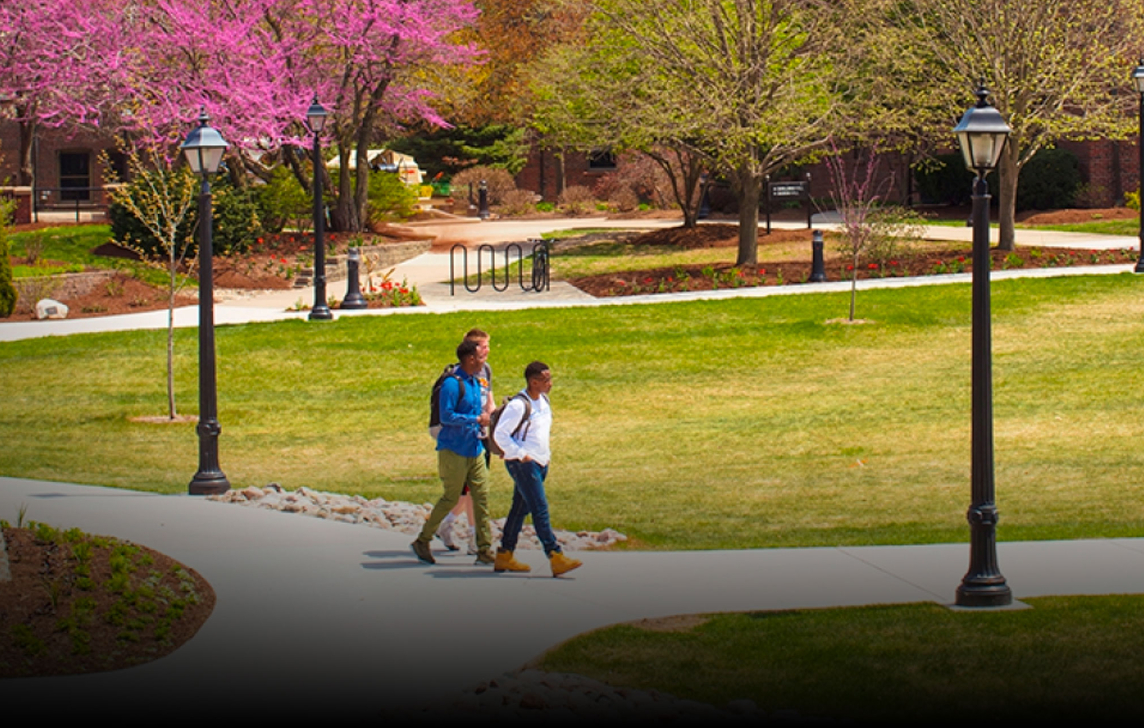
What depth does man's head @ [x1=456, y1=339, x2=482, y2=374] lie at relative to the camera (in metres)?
9.55

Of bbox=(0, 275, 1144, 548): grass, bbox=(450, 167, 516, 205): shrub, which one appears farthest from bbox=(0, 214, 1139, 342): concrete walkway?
bbox=(450, 167, 516, 205): shrub

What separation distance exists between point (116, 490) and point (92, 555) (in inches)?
142

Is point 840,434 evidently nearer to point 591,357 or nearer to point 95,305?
point 591,357

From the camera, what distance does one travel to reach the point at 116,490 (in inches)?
498

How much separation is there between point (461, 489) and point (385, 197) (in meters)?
28.3

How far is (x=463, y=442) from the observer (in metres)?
9.69

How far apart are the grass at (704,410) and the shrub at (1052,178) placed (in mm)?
15353

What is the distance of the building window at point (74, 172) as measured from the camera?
2037 inches

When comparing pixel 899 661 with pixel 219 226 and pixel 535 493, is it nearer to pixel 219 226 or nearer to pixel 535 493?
pixel 535 493

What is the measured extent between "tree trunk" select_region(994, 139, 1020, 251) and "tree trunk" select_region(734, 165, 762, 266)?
4.62 m

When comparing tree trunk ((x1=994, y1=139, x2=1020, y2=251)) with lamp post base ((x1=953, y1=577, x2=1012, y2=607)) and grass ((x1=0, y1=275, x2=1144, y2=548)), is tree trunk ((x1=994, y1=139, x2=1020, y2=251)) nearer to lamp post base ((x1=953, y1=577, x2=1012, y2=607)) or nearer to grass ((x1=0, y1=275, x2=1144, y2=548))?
grass ((x1=0, y1=275, x2=1144, y2=548))

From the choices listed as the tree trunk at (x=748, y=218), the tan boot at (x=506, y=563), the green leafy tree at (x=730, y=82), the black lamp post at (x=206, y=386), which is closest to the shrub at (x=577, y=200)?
the green leafy tree at (x=730, y=82)

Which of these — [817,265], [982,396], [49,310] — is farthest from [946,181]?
[982,396]

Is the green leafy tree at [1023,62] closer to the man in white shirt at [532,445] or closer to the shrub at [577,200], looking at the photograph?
the shrub at [577,200]
